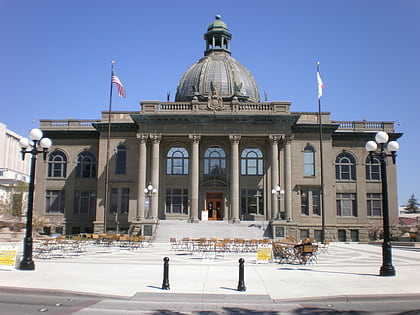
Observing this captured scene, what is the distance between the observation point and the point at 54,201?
5019 centimetres

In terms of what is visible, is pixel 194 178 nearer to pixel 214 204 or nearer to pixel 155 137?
pixel 214 204

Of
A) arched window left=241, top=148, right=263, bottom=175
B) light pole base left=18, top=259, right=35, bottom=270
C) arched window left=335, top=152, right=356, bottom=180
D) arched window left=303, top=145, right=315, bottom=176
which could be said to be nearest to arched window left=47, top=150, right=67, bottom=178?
arched window left=241, top=148, right=263, bottom=175

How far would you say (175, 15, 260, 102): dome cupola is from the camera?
2202 inches

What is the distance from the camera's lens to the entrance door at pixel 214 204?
48.0 m

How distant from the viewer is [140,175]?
44844 millimetres

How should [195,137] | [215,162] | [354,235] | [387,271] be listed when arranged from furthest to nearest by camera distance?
[215,162], [354,235], [195,137], [387,271]

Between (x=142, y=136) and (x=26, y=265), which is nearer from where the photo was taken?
(x=26, y=265)

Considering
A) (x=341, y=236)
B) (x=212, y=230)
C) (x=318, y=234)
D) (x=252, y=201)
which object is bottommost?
(x=341, y=236)

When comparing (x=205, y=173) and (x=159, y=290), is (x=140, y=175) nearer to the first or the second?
(x=205, y=173)

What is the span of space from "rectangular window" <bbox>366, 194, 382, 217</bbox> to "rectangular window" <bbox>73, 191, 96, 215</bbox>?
31432 mm

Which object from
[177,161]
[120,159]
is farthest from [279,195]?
[120,159]

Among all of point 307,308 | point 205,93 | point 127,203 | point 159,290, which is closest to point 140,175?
point 127,203

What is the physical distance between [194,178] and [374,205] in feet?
70.0

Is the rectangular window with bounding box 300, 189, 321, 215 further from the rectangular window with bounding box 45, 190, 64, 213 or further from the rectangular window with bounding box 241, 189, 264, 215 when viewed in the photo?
the rectangular window with bounding box 45, 190, 64, 213
